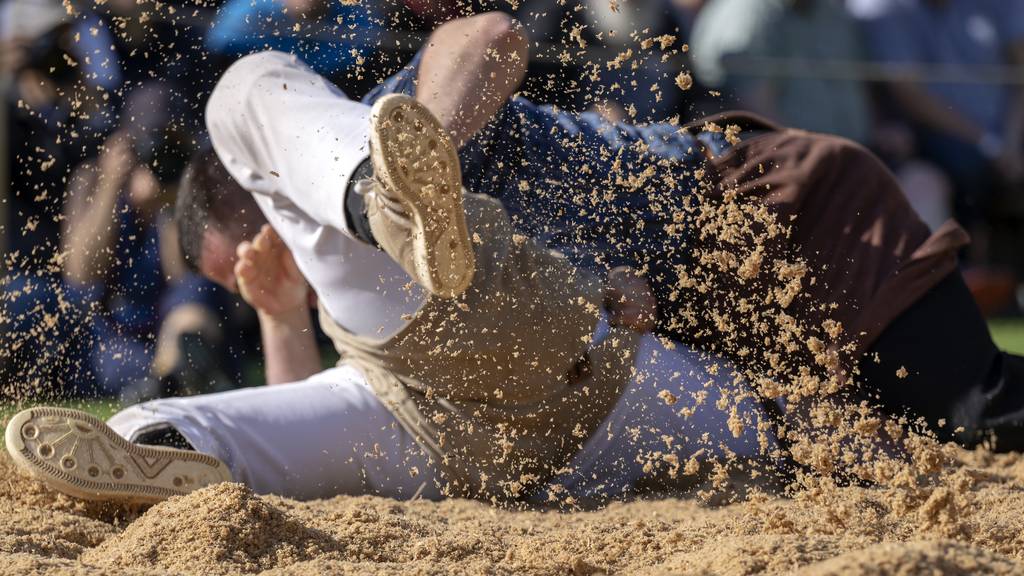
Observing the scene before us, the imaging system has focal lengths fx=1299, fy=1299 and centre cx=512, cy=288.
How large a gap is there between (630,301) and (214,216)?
1.18 meters

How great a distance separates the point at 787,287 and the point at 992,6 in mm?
4429

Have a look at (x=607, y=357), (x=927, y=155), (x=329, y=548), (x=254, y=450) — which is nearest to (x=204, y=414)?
(x=254, y=450)

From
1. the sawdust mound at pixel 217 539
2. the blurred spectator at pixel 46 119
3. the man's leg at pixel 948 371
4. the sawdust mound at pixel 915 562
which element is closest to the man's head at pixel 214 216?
the blurred spectator at pixel 46 119

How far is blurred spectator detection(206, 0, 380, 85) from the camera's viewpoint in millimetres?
2533

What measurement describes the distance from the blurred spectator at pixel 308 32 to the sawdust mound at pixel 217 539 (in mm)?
939

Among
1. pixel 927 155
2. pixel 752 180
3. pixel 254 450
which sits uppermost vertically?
pixel 752 180

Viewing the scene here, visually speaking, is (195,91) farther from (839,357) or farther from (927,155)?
(927,155)

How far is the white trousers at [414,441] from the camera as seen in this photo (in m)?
2.33

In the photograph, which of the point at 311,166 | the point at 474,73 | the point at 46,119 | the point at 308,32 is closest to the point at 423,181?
the point at 311,166

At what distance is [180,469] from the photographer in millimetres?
2131

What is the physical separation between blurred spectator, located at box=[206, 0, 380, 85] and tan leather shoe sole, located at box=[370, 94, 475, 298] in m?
0.55

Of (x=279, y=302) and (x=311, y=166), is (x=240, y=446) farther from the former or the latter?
(x=279, y=302)

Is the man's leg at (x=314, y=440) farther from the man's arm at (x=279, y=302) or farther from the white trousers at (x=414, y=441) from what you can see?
the man's arm at (x=279, y=302)

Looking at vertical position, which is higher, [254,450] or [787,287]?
[787,287]
